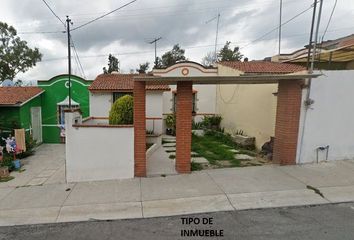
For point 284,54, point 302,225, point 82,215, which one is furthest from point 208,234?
point 284,54

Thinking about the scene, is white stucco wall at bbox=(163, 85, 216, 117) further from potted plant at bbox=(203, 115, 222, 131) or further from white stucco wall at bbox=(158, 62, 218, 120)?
potted plant at bbox=(203, 115, 222, 131)

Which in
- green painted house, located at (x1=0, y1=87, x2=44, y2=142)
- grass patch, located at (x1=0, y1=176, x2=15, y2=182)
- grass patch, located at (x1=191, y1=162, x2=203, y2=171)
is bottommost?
grass patch, located at (x1=0, y1=176, x2=15, y2=182)

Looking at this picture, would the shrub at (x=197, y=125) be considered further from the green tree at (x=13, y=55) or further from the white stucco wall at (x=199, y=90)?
the green tree at (x=13, y=55)

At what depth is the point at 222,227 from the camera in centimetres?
425

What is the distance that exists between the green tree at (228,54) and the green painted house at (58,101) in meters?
27.0

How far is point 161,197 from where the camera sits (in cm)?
556

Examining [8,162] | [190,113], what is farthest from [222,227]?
[8,162]

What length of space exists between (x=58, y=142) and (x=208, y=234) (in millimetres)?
13126

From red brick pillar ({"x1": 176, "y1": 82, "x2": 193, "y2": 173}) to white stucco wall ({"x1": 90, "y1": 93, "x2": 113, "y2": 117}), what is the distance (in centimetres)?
813

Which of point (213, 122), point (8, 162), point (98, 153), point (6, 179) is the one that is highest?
point (213, 122)

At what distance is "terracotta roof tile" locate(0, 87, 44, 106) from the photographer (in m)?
12.1

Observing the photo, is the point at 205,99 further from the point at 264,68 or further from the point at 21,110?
the point at 21,110

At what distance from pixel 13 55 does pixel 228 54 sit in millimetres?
27868

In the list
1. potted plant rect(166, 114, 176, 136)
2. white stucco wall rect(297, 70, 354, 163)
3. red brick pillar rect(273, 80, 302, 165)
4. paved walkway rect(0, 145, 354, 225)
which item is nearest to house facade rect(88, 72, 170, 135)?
potted plant rect(166, 114, 176, 136)
